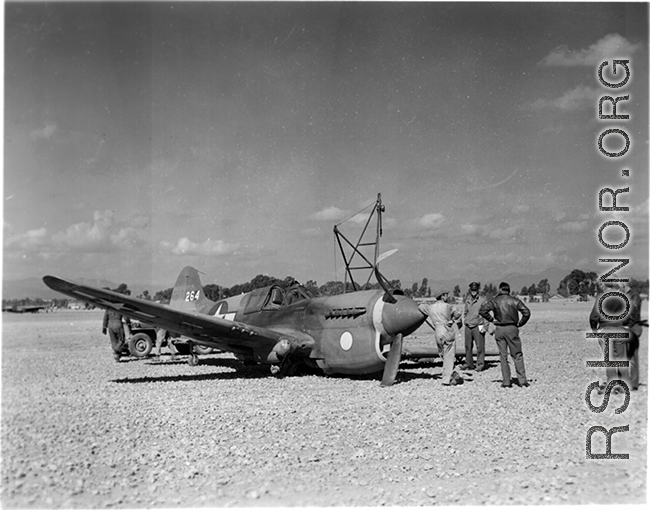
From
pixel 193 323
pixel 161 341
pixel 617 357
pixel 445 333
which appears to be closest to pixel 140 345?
pixel 161 341

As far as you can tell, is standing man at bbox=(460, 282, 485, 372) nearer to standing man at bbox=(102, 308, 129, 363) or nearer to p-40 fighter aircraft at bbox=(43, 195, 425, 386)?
p-40 fighter aircraft at bbox=(43, 195, 425, 386)

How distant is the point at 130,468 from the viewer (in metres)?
6.05

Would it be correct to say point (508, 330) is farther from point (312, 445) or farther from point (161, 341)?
point (161, 341)

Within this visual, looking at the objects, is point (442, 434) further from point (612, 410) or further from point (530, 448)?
point (612, 410)

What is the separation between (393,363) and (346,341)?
102cm

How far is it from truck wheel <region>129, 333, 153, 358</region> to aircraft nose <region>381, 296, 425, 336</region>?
973 cm

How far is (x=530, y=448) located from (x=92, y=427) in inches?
209

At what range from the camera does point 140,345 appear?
18.0 meters

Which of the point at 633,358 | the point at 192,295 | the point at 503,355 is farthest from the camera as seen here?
the point at 192,295

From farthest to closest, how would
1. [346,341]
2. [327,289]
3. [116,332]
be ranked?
[327,289] < [116,332] < [346,341]

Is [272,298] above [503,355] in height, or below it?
above

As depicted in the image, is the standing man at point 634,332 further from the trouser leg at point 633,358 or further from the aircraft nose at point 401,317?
the aircraft nose at point 401,317

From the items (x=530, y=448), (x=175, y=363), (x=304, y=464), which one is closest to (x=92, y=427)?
(x=304, y=464)
